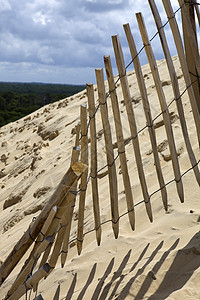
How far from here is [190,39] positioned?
7.79 feet

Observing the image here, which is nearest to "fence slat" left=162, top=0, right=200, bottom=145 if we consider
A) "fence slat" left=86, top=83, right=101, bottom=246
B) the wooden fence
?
the wooden fence

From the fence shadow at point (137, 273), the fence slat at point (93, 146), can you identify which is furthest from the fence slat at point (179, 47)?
the fence shadow at point (137, 273)

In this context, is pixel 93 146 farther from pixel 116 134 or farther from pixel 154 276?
pixel 154 276

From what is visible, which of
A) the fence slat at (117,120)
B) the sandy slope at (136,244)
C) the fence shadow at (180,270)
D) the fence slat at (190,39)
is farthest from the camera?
the fence slat at (190,39)

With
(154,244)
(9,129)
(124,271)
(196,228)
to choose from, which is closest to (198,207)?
(196,228)

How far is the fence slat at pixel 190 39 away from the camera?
2.35 meters

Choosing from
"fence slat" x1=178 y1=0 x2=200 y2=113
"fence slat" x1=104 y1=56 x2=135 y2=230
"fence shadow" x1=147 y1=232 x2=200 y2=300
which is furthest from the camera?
"fence slat" x1=178 y1=0 x2=200 y2=113

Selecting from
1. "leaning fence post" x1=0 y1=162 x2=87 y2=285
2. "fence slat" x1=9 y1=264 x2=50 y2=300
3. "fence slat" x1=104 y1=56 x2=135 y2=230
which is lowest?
"fence slat" x1=9 y1=264 x2=50 y2=300

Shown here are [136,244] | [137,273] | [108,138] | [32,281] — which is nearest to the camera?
[32,281]

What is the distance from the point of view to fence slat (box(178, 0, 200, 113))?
7.72ft

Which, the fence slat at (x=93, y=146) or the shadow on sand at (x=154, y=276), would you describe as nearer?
the shadow on sand at (x=154, y=276)

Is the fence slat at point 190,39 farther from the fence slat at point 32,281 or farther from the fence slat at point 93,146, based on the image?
the fence slat at point 32,281

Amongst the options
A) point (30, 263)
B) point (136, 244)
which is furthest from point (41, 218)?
point (136, 244)

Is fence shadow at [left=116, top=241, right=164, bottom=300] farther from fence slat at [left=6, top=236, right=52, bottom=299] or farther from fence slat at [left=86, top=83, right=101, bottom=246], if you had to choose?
fence slat at [left=6, top=236, right=52, bottom=299]
